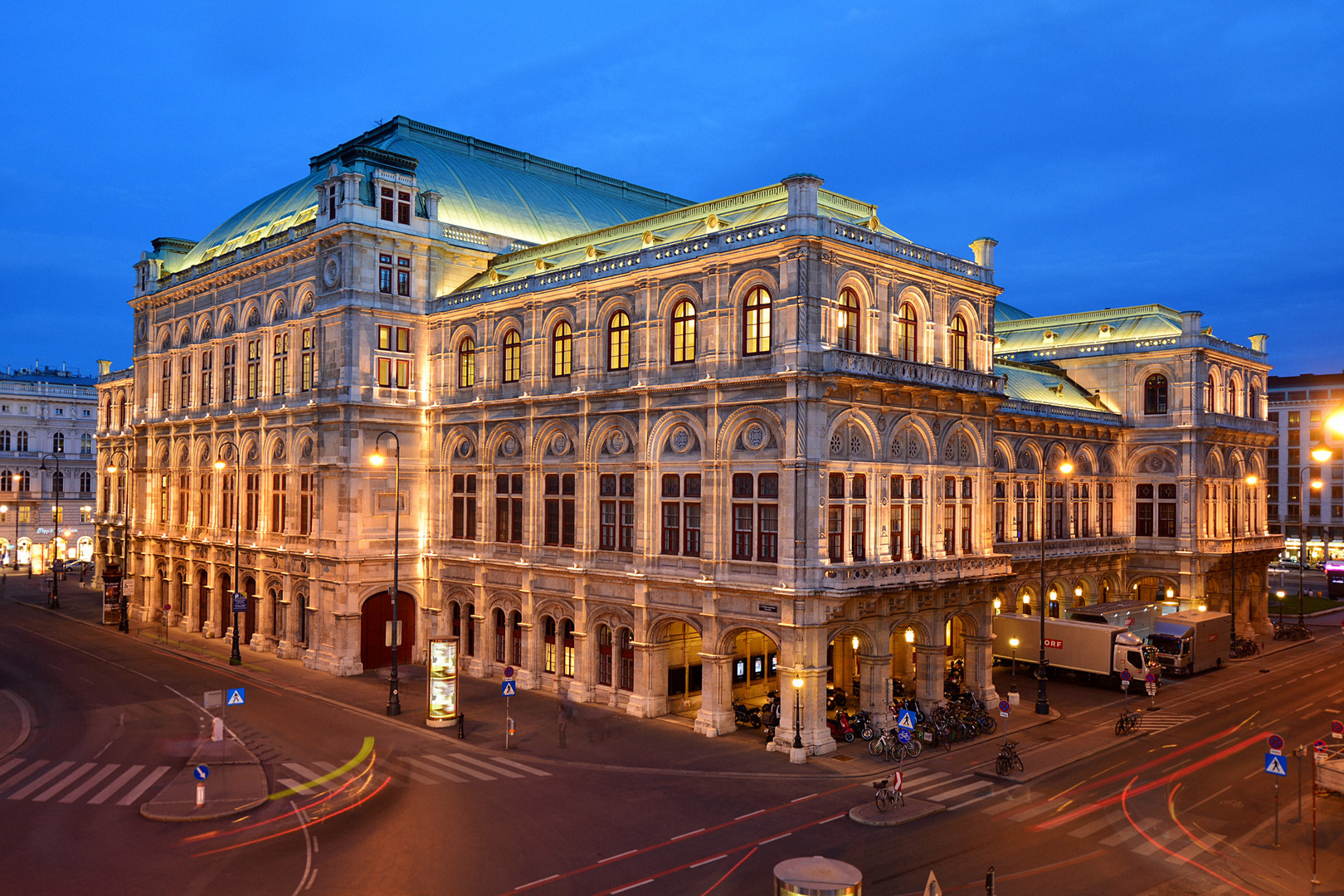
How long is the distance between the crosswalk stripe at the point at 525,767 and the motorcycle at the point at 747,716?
28.8 ft

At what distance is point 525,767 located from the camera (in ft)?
106

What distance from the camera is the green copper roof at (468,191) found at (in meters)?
55.8

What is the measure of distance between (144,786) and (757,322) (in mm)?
25849

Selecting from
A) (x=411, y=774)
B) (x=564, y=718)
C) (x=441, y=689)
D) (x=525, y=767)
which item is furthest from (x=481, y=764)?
(x=441, y=689)

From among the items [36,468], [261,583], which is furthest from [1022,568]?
[36,468]

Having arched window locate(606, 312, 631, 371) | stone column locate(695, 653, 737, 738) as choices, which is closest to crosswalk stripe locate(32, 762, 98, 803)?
stone column locate(695, 653, 737, 738)

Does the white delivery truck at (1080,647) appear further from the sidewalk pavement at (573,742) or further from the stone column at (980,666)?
the stone column at (980,666)

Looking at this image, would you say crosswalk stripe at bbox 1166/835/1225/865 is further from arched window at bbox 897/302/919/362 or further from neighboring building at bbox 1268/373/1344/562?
neighboring building at bbox 1268/373/1344/562

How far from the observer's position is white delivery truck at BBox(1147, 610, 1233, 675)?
165ft

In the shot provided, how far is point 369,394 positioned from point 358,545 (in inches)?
308

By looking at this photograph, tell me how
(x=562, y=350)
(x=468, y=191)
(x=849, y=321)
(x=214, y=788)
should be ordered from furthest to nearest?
(x=468, y=191), (x=562, y=350), (x=849, y=321), (x=214, y=788)

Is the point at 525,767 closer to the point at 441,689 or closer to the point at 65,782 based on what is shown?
the point at 441,689

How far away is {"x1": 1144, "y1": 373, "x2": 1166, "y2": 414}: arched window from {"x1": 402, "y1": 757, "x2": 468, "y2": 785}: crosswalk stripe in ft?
171

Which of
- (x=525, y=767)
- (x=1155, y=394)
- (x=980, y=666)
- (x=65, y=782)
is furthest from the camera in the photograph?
(x=1155, y=394)
